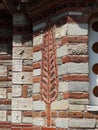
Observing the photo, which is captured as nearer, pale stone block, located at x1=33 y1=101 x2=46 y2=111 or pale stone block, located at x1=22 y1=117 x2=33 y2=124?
pale stone block, located at x1=33 y1=101 x2=46 y2=111

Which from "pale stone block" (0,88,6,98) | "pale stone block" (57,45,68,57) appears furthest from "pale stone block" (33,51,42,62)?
"pale stone block" (0,88,6,98)

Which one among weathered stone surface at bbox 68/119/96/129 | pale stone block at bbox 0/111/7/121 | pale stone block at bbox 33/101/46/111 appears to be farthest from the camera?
pale stone block at bbox 0/111/7/121

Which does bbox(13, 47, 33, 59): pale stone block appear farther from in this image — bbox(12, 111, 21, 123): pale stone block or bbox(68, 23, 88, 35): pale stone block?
bbox(68, 23, 88, 35): pale stone block

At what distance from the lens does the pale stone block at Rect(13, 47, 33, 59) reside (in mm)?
6344

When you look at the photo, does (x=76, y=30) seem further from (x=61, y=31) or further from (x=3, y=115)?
(x=3, y=115)

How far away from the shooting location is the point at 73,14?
5562mm

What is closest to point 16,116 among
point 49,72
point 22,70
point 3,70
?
point 22,70

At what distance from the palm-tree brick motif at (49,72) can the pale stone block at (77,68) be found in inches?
12.8

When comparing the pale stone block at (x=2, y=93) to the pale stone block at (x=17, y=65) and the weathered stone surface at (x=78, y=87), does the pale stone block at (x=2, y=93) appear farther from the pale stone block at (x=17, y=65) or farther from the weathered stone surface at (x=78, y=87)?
the weathered stone surface at (x=78, y=87)

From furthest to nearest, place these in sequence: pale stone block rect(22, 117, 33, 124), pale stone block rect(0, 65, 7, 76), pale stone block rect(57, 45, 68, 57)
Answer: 1. pale stone block rect(0, 65, 7, 76)
2. pale stone block rect(22, 117, 33, 124)
3. pale stone block rect(57, 45, 68, 57)

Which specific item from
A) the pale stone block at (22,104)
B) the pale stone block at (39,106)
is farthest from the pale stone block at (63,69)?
the pale stone block at (22,104)

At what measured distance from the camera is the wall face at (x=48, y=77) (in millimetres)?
5316

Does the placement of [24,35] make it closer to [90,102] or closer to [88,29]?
[88,29]

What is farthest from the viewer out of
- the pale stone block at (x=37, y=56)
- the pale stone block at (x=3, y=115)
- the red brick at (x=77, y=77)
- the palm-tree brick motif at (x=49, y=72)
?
the pale stone block at (x=3, y=115)
